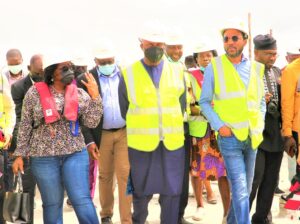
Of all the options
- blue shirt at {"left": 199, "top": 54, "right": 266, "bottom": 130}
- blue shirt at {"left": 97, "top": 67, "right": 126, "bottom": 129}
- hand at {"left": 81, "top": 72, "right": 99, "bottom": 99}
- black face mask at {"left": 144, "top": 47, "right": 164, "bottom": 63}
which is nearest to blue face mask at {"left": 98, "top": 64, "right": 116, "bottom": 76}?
blue shirt at {"left": 97, "top": 67, "right": 126, "bottom": 129}

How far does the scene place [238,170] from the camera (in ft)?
16.9

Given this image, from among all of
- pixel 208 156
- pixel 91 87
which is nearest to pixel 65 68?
pixel 91 87

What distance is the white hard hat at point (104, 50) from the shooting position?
20.3ft

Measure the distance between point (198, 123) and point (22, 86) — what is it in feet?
6.80

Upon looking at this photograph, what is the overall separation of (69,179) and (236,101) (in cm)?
177

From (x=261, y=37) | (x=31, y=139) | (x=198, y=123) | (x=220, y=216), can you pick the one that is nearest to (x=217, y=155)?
(x=198, y=123)

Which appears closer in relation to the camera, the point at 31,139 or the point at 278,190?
the point at 31,139

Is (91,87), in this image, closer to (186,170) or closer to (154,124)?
(154,124)

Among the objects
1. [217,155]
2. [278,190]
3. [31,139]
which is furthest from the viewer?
[278,190]

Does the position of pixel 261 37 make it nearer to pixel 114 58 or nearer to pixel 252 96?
pixel 252 96

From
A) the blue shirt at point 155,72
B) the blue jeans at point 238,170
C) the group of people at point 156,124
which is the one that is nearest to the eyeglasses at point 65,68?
the group of people at point 156,124

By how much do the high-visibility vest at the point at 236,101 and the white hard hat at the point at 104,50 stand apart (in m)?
1.45

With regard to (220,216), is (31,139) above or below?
above

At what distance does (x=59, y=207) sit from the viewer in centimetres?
509
